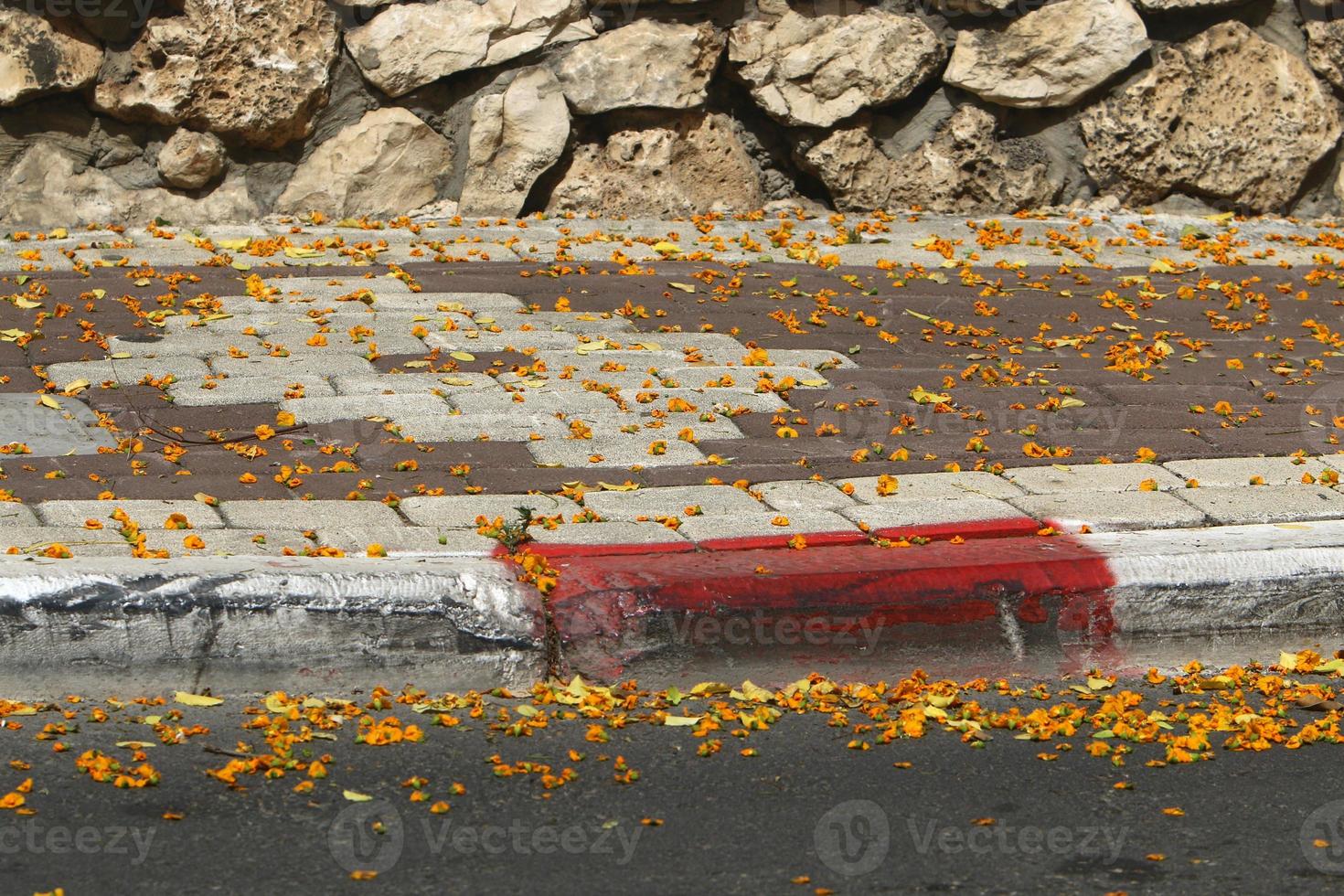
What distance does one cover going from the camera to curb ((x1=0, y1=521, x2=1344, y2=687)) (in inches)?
122

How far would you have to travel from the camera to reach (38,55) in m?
5.73

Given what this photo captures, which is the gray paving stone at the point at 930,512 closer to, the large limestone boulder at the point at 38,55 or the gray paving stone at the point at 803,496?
the gray paving stone at the point at 803,496

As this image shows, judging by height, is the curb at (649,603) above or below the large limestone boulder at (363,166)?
below

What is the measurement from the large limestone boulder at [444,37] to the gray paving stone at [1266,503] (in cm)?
336

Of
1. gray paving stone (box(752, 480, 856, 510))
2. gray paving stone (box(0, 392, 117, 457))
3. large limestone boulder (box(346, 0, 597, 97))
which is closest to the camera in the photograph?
gray paving stone (box(752, 480, 856, 510))

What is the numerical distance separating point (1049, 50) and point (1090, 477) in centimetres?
309

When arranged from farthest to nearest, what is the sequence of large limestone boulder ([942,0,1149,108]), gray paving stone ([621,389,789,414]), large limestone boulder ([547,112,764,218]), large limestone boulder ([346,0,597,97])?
large limestone boulder ([942,0,1149,108]) → large limestone boulder ([547,112,764,218]) → large limestone boulder ([346,0,597,97]) → gray paving stone ([621,389,789,414])

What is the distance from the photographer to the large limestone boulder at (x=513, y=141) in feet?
20.7

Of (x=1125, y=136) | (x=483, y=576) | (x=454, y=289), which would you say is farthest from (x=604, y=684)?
(x=1125, y=136)

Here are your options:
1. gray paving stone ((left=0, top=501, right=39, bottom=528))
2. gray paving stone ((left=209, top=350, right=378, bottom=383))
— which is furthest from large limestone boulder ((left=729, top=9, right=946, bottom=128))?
gray paving stone ((left=0, top=501, right=39, bottom=528))

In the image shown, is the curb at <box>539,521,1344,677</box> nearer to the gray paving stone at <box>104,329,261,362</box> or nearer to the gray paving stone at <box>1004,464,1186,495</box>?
the gray paving stone at <box>1004,464,1186,495</box>

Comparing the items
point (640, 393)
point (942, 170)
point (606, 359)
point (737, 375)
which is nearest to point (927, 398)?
point (737, 375)

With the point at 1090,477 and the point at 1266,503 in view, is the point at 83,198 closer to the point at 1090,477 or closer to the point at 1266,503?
the point at 1090,477

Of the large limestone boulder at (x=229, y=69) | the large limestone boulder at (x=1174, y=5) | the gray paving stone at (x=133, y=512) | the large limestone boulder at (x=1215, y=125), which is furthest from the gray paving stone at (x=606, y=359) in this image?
the large limestone boulder at (x=1174, y=5)
